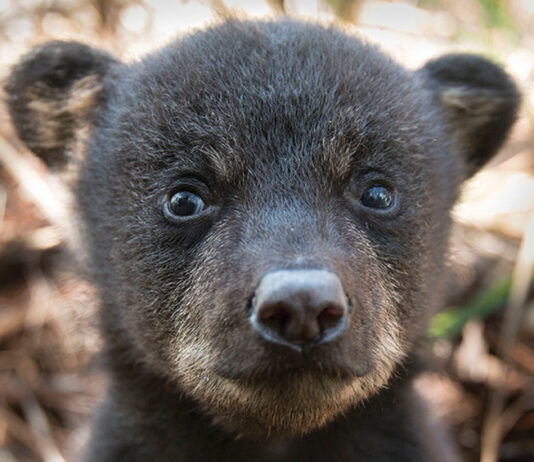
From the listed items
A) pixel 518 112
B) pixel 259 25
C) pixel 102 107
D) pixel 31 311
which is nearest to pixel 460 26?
pixel 518 112

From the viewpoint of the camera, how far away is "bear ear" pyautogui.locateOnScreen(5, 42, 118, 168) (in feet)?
11.9

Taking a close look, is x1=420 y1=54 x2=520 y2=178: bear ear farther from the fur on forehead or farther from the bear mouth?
the bear mouth

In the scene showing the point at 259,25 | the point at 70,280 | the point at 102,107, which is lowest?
the point at 70,280

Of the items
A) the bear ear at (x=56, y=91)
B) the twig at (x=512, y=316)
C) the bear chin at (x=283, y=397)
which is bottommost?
the twig at (x=512, y=316)

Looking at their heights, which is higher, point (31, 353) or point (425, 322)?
point (425, 322)

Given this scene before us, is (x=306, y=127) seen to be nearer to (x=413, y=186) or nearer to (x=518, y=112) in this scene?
Result: (x=413, y=186)

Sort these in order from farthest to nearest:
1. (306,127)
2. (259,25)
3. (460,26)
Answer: (460,26) < (259,25) < (306,127)

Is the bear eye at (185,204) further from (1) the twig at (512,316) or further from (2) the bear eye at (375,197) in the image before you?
(1) the twig at (512,316)

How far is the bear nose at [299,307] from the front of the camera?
2.23 metres

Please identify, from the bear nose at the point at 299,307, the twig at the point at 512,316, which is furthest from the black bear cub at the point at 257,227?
the twig at the point at 512,316

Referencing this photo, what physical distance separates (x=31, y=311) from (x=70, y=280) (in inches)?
80.7

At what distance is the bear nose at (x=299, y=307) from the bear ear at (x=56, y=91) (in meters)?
1.88

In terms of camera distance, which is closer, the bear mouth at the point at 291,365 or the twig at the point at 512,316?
the bear mouth at the point at 291,365

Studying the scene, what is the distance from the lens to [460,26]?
21.7 ft
